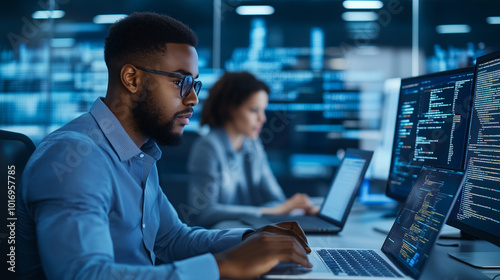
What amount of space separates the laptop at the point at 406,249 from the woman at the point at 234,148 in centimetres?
166

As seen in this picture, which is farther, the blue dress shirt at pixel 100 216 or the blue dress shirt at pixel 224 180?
the blue dress shirt at pixel 224 180

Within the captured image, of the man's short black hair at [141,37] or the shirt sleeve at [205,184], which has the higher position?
the man's short black hair at [141,37]

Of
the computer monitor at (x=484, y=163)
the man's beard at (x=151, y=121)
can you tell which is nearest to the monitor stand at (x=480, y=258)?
the computer monitor at (x=484, y=163)

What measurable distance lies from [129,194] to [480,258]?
3.12 feet

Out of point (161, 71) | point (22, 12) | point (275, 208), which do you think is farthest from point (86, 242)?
point (22, 12)

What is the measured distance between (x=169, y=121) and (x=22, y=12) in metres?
3.33

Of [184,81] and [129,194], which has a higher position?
[184,81]

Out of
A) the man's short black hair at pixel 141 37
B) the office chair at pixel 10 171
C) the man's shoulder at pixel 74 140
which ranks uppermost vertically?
the man's short black hair at pixel 141 37

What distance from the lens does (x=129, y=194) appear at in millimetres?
1116

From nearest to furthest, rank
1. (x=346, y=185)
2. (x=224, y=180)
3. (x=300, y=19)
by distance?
(x=346, y=185), (x=224, y=180), (x=300, y=19)

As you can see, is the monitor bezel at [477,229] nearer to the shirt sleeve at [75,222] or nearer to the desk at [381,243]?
the desk at [381,243]

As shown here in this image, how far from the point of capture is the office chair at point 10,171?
101 centimetres

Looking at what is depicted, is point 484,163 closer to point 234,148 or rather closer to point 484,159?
point 484,159

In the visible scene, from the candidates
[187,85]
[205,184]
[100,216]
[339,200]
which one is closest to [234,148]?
[205,184]
